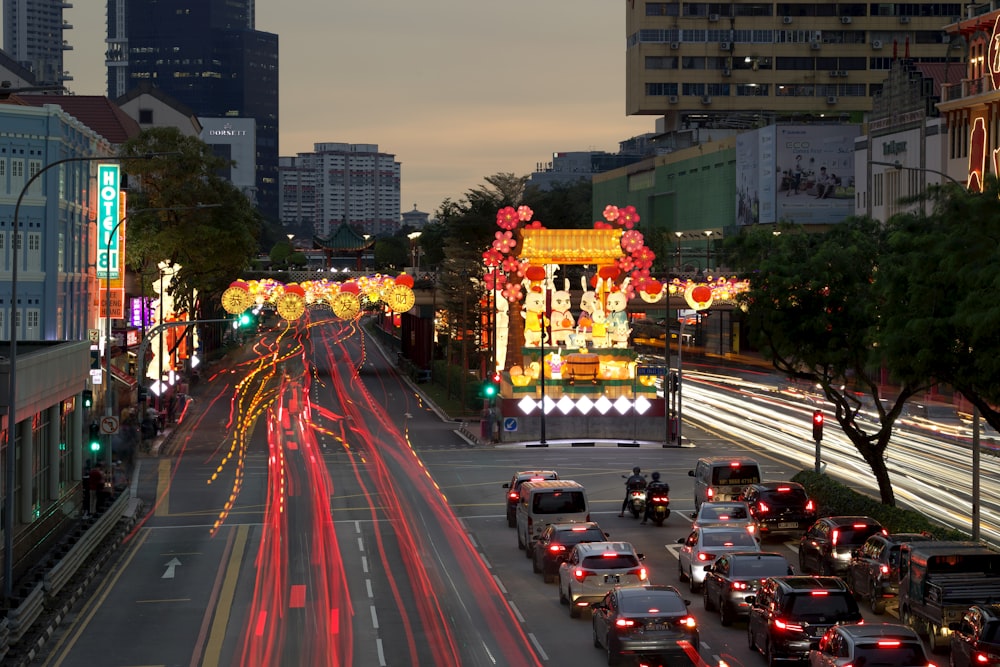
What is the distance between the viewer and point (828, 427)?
6869 cm

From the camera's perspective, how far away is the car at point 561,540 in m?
33.7

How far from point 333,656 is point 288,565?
400 inches

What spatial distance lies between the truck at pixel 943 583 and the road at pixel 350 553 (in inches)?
122

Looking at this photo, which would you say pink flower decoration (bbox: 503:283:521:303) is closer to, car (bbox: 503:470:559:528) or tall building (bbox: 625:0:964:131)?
car (bbox: 503:470:559:528)

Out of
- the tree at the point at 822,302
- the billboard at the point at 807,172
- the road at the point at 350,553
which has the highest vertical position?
the billboard at the point at 807,172

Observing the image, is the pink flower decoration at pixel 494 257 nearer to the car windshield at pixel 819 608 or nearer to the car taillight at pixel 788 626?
the car windshield at pixel 819 608

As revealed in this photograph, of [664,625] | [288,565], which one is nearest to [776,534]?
[288,565]

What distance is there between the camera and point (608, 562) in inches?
1173

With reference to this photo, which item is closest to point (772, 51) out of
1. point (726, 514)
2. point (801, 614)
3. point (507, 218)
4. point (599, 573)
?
point (507, 218)

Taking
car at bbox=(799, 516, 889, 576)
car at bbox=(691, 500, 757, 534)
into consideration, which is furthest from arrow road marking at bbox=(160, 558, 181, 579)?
car at bbox=(799, 516, 889, 576)

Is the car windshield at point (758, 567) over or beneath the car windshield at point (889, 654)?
beneath

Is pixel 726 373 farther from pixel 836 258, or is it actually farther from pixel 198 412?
pixel 836 258

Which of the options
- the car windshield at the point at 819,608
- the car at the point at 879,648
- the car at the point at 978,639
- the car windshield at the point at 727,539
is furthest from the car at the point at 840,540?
the car at the point at 879,648

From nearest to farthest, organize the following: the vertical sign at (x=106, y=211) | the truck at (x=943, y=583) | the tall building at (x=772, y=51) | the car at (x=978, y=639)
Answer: the car at (x=978, y=639) → the truck at (x=943, y=583) → the vertical sign at (x=106, y=211) → the tall building at (x=772, y=51)
